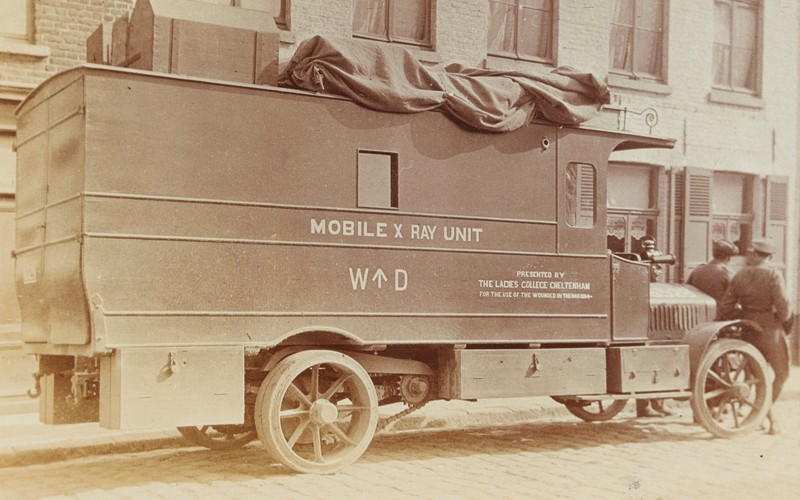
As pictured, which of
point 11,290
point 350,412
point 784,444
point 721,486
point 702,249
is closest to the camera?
point 721,486

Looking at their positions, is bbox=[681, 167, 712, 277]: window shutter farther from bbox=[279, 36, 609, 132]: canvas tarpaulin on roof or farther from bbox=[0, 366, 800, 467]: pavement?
bbox=[279, 36, 609, 132]: canvas tarpaulin on roof

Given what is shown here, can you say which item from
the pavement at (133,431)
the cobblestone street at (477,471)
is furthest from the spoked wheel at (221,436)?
the pavement at (133,431)

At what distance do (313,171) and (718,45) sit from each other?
11.4 metres

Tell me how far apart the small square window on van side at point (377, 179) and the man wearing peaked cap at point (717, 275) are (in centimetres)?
433

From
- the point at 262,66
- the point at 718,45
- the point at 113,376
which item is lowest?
the point at 113,376

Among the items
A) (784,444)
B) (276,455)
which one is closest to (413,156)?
(276,455)

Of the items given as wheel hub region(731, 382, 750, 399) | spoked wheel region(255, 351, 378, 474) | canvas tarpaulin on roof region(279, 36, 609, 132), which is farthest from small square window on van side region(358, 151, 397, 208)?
wheel hub region(731, 382, 750, 399)

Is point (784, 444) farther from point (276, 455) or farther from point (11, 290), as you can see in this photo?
point (11, 290)

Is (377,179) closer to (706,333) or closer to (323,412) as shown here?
(323,412)

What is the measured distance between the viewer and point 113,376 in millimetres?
6535

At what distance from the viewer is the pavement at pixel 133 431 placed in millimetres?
8195

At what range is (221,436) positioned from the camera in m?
8.44

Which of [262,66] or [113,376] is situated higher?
[262,66]

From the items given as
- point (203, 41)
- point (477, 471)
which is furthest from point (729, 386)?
point (203, 41)
